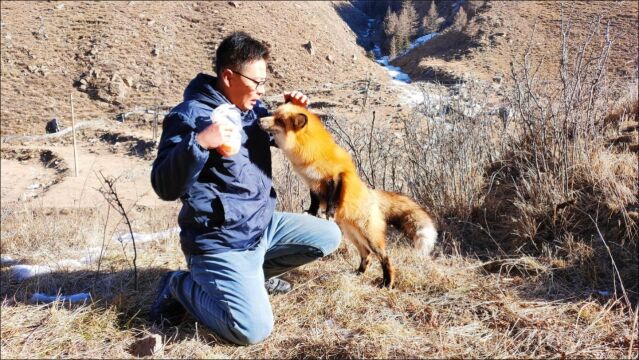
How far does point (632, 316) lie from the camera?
2.51m

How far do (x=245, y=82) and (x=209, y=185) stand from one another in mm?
685

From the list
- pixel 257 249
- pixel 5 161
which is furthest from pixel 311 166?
pixel 5 161

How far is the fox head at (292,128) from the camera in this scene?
120 inches

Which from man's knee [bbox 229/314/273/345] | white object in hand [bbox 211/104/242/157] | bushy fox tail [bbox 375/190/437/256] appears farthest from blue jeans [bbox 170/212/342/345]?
white object in hand [bbox 211/104/242/157]

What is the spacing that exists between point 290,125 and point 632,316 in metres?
2.33

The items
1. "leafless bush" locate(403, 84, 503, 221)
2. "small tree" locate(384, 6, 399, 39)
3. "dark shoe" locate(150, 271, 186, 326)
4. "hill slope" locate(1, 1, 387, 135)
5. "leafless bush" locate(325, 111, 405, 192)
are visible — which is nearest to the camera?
"dark shoe" locate(150, 271, 186, 326)

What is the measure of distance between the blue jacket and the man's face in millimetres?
78

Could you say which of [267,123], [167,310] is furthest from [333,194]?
[167,310]

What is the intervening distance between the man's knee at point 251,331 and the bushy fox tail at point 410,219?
4.29 ft

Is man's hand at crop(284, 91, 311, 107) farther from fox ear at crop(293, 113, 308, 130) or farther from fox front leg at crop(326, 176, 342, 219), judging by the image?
fox front leg at crop(326, 176, 342, 219)

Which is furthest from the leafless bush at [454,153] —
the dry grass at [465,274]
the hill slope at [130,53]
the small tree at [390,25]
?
the small tree at [390,25]

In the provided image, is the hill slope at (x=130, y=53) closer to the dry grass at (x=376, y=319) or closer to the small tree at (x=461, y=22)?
the small tree at (x=461, y=22)

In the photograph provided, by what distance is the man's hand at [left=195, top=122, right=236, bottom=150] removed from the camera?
2.29m

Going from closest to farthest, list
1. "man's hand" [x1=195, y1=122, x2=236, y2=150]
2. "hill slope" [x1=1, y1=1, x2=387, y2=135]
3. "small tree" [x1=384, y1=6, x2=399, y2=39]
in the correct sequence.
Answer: "man's hand" [x1=195, y1=122, x2=236, y2=150] < "hill slope" [x1=1, y1=1, x2=387, y2=135] < "small tree" [x1=384, y1=6, x2=399, y2=39]
